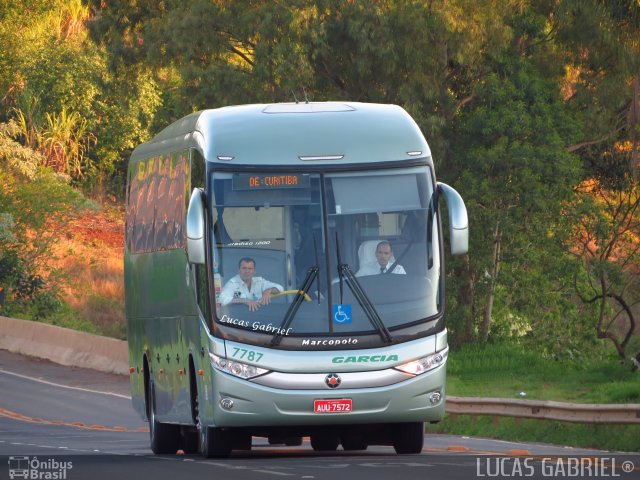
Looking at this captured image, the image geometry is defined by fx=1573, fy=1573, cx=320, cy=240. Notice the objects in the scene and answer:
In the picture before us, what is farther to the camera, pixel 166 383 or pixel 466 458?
pixel 166 383

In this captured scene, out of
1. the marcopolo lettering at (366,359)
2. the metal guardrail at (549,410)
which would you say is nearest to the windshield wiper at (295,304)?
the marcopolo lettering at (366,359)

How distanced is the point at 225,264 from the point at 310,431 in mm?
2154

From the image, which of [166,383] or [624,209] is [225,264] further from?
[624,209]

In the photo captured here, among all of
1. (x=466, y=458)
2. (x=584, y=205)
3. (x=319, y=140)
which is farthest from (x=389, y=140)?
(x=584, y=205)

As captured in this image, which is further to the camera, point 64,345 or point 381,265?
point 64,345

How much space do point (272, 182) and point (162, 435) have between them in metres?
5.43

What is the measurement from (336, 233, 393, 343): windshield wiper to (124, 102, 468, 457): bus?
0.05ft

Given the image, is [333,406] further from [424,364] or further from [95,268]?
[95,268]

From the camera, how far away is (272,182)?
16.5 meters

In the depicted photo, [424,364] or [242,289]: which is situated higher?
[242,289]

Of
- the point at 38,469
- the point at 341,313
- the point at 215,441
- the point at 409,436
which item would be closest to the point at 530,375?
the point at 409,436

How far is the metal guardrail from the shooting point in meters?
21.1

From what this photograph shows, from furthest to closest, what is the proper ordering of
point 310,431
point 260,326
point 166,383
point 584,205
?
point 584,205, point 166,383, point 310,431, point 260,326

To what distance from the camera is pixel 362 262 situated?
16219mm
